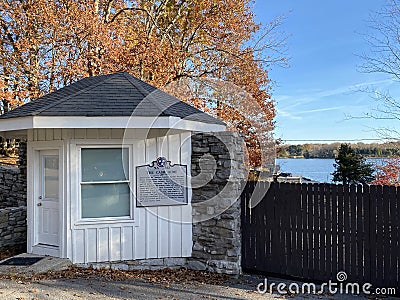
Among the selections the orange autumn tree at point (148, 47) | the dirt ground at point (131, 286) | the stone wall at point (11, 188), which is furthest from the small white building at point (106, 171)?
the orange autumn tree at point (148, 47)

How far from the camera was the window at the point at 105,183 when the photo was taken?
245 inches

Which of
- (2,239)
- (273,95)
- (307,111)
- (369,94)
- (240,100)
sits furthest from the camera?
(307,111)

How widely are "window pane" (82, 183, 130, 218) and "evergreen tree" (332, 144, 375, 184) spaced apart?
56.1ft

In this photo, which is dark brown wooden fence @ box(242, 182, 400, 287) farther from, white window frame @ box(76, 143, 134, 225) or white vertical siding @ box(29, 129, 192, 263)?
white window frame @ box(76, 143, 134, 225)

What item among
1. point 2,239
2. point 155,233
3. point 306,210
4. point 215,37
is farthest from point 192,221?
point 215,37

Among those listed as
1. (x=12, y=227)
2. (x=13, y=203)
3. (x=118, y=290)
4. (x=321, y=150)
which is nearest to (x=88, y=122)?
(x=118, y=290)

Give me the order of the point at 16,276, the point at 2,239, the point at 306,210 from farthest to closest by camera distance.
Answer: the point at 2,239, the point at 306,210, the point at 16,276

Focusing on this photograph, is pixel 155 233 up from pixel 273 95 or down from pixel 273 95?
down

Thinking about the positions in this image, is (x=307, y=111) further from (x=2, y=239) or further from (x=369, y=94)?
(x=2, y=239)

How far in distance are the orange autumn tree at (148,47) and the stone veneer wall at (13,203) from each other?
3118mm

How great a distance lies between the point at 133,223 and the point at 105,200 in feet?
2.07

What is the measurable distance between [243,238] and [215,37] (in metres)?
12.0

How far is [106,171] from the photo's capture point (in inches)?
248

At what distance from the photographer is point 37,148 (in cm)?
657
